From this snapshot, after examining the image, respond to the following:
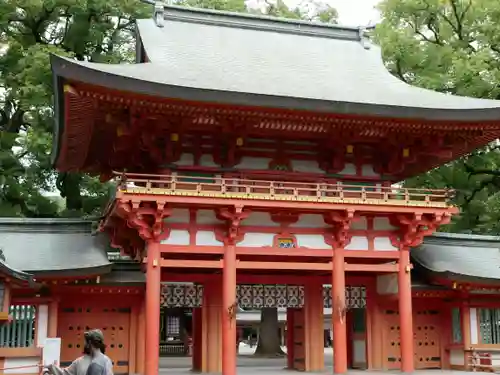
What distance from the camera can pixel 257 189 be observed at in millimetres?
15484

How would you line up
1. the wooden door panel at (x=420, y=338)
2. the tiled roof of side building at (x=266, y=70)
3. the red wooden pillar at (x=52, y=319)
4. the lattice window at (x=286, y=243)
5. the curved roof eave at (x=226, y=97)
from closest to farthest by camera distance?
the curved roof eave at (x=226, y=97), the tiled roof of side building at (x=266, y=70), the red wooden pillar at (x=52, y=319), the lattice window at (x=286, y=243), the wooden door panel at (x=420, y=338)

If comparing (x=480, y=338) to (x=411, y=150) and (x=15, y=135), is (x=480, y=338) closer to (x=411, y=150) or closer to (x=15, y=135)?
(x=411, y=150)

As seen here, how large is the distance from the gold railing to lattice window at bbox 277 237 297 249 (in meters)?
1.07

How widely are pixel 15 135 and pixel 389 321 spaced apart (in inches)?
643

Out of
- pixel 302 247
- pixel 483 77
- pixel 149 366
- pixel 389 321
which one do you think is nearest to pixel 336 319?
pixel 302 247

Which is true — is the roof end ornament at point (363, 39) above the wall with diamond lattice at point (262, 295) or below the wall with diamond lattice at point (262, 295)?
above

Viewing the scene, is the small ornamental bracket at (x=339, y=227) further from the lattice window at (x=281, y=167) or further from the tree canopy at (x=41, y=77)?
the tree canopy at (x=41, y=77)

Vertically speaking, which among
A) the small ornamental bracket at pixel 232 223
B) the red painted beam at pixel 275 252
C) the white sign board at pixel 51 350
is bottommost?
the white sign board at pixel 51 350

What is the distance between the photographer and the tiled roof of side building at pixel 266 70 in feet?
43.6

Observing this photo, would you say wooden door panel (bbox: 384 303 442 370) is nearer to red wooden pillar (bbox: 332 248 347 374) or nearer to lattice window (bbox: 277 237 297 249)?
red wooden pillar (bbox: 332 248 347 374)

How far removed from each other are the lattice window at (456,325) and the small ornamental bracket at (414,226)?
295cm

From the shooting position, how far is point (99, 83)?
1242cm

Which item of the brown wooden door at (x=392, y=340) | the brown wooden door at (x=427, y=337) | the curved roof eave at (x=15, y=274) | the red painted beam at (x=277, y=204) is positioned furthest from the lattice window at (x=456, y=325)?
the curved roof eave at (x=15, y=274)

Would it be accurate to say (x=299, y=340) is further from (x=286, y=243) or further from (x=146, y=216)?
(x=146, y=216)
